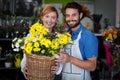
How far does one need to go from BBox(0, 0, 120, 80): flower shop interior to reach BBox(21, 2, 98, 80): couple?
0.14m

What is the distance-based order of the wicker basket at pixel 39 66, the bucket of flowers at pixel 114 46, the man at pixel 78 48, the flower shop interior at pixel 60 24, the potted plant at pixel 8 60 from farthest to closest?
the potted plant at pixel 8 60 < the flower shop interior at pixel 60 24 < the bucket of flowers at pixel 114 46 < the man at pixel 78 48 < the wicker basket at pixel 39 66

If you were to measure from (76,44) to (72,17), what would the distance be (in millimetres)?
204

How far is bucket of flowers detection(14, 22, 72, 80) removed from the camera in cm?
171

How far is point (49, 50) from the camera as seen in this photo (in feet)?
5.63

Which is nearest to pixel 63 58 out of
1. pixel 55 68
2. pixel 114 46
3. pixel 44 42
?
pixel 55 68

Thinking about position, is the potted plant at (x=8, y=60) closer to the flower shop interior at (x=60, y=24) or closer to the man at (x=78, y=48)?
the flower shop interior at (x=60, y=24)

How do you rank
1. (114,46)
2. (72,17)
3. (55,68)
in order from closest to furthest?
1. (55,68)
2. (72,17)
3. (114,46)

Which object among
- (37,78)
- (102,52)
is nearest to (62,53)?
(37,78)

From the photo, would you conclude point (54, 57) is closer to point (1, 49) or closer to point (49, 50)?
point (49, 50)

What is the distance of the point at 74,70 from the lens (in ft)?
6.88

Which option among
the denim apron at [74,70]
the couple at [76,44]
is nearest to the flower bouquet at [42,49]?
the couple at [76,44]

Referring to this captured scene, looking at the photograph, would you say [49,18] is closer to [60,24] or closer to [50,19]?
[50,19]

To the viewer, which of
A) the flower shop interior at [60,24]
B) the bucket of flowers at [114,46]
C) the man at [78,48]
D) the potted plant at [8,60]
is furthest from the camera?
the potted plant at [8,60]

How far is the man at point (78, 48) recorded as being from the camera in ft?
6.50
